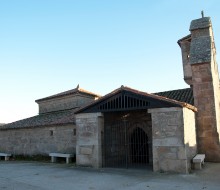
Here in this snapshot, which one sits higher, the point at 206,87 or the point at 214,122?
the point at 206,87

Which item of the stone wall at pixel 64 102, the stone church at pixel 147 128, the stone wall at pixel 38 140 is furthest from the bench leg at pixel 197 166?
the stone wall at pixel 64 102

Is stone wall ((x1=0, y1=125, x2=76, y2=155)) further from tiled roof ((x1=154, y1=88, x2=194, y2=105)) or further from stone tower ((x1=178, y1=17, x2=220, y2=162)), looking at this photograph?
stone tower ((x1=178, y1=17, x2=220, y2=162))

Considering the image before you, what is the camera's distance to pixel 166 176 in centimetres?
862

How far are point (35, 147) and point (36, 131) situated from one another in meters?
1.01

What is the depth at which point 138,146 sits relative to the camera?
1280cm

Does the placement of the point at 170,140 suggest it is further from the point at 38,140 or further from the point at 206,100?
the point at 38,140

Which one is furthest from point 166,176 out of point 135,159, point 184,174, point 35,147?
point 35,147

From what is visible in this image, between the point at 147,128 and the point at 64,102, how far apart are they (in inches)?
394

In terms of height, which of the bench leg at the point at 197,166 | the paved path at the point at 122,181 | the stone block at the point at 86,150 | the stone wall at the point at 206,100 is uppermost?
the stone wall at the point at 206,100

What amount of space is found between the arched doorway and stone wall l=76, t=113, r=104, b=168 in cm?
220

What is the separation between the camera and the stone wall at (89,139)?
10.9 m

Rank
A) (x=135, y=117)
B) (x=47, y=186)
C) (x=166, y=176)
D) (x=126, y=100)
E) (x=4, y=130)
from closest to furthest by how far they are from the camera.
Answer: (x=47, y=186) < (x=166, y=176) < (x=126, y=100) < (x=135, y=117) < (x=4, y=130)

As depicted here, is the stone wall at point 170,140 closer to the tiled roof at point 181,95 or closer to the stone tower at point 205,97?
the stone tower at point 205,97

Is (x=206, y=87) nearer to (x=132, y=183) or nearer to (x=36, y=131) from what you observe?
(x=132, y=183)
